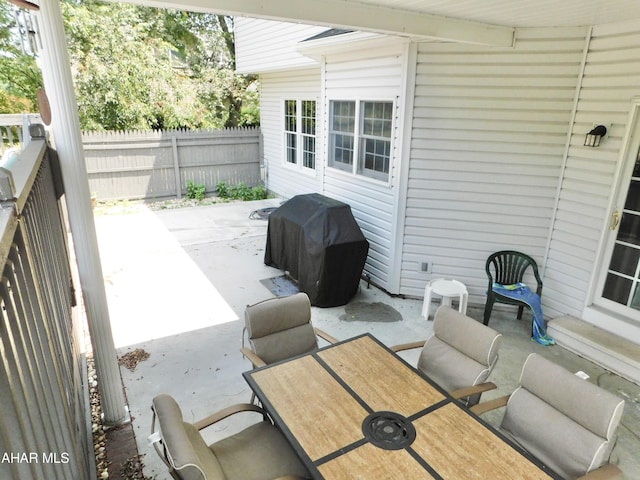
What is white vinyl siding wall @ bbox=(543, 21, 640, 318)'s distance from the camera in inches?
160

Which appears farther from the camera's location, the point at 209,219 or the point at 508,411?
the point at 209,219

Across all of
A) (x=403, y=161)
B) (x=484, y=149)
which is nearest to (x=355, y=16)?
(x=403, y=161)

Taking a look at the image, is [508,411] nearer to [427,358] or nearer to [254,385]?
[427,358]

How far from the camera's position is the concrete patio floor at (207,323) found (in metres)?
3.50

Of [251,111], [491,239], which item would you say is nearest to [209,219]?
[491,239]

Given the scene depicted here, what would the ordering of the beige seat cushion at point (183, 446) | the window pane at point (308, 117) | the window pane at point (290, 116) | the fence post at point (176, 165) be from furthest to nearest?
the fence post at point (176, 165)
the window pane at point (290, 116)
the window pane at point (308, 117)
the beige seat cushion at point (183, 446)

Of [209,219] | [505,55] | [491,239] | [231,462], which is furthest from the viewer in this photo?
[209,219]

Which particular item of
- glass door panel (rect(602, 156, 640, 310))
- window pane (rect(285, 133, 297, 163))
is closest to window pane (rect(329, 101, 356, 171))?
window pane (rect(285, 133, 297, 163))

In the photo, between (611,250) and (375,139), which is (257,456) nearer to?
(611,250)

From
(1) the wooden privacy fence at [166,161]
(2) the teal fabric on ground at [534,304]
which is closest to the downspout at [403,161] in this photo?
(2) the teal fabric on ground at [534,304]

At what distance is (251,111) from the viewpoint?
1605 centimetres

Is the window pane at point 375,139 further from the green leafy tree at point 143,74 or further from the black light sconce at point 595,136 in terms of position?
the green leafy tree at point 143,74

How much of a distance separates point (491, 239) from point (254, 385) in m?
3.81

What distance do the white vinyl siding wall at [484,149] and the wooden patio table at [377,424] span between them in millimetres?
2883
